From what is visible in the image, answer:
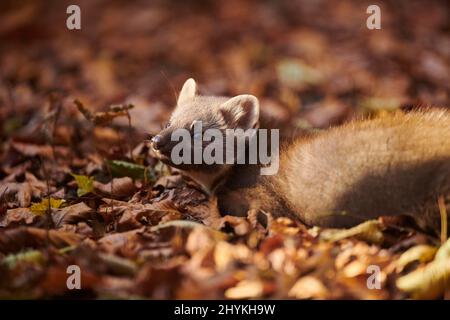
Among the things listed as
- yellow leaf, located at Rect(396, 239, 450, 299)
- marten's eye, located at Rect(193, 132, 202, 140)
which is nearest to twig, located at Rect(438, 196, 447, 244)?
yellow leaf, located at Rect(396, 239, 450, 299)

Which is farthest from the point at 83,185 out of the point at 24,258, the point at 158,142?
the point at 24,258

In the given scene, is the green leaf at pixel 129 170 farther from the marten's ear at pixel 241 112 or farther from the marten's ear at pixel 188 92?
the marten's ear at pixel 241 112

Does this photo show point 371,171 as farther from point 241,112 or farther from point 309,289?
point 241,112

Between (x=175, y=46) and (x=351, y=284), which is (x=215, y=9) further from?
(x=351, y=284)

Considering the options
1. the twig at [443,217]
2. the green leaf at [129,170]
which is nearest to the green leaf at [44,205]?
the green leaf at [129,170]

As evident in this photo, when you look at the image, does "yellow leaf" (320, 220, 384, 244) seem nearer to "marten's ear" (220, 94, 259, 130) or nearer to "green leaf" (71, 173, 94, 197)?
"marten's ear" (220, 94, 259, 130)
